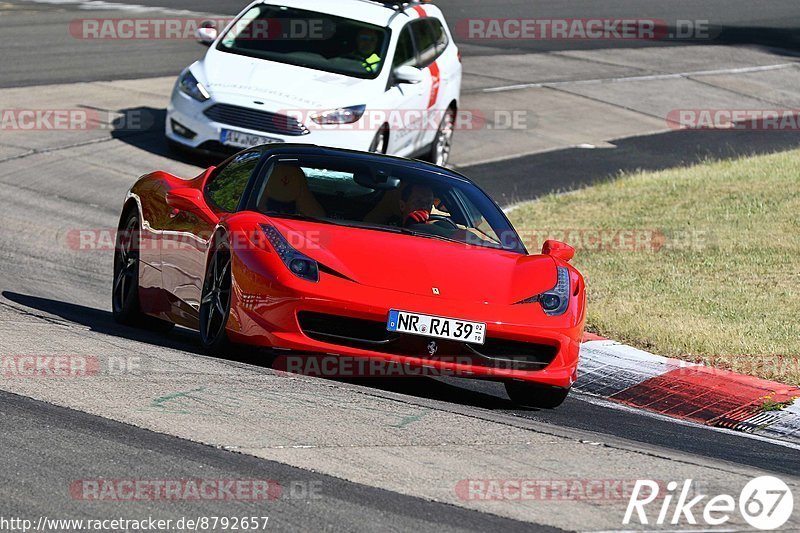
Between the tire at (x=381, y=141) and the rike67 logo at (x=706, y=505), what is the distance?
10260 mm

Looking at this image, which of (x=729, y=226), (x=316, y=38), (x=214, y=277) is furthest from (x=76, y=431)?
(x=316, y=38)

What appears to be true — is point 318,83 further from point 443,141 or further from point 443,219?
point 443,219

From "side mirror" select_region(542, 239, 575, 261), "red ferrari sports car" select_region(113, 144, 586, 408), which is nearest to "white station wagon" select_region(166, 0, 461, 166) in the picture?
"red ferrari sports car" select_region(113, 144, 586, 408)

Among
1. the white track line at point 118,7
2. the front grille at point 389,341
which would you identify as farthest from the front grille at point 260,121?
the white track line at point 118,7

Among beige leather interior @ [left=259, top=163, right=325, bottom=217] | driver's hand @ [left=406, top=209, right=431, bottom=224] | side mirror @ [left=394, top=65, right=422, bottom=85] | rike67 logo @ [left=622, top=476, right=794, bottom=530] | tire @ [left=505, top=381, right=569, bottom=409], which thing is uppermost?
beige leather interior @ [left=259, top=163, right=325, bottom=217]

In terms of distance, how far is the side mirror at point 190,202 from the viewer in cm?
891

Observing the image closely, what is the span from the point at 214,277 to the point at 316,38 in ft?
29.0

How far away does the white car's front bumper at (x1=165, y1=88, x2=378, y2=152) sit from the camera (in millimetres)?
15672

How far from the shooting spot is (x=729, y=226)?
1431cm

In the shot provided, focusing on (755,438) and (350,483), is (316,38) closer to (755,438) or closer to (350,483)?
(755,438)

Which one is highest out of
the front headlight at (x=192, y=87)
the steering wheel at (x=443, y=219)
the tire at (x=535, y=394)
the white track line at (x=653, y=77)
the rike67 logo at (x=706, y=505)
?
the steering wheel at (x=443, y=219)

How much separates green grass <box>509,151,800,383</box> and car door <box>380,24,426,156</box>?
1722 millimetres

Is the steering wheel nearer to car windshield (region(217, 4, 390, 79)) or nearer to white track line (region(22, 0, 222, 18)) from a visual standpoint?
car windshield (region(217, 4, 390, 79))

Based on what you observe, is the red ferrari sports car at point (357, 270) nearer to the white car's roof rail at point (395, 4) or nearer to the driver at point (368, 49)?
the driver at point (368, 49)
